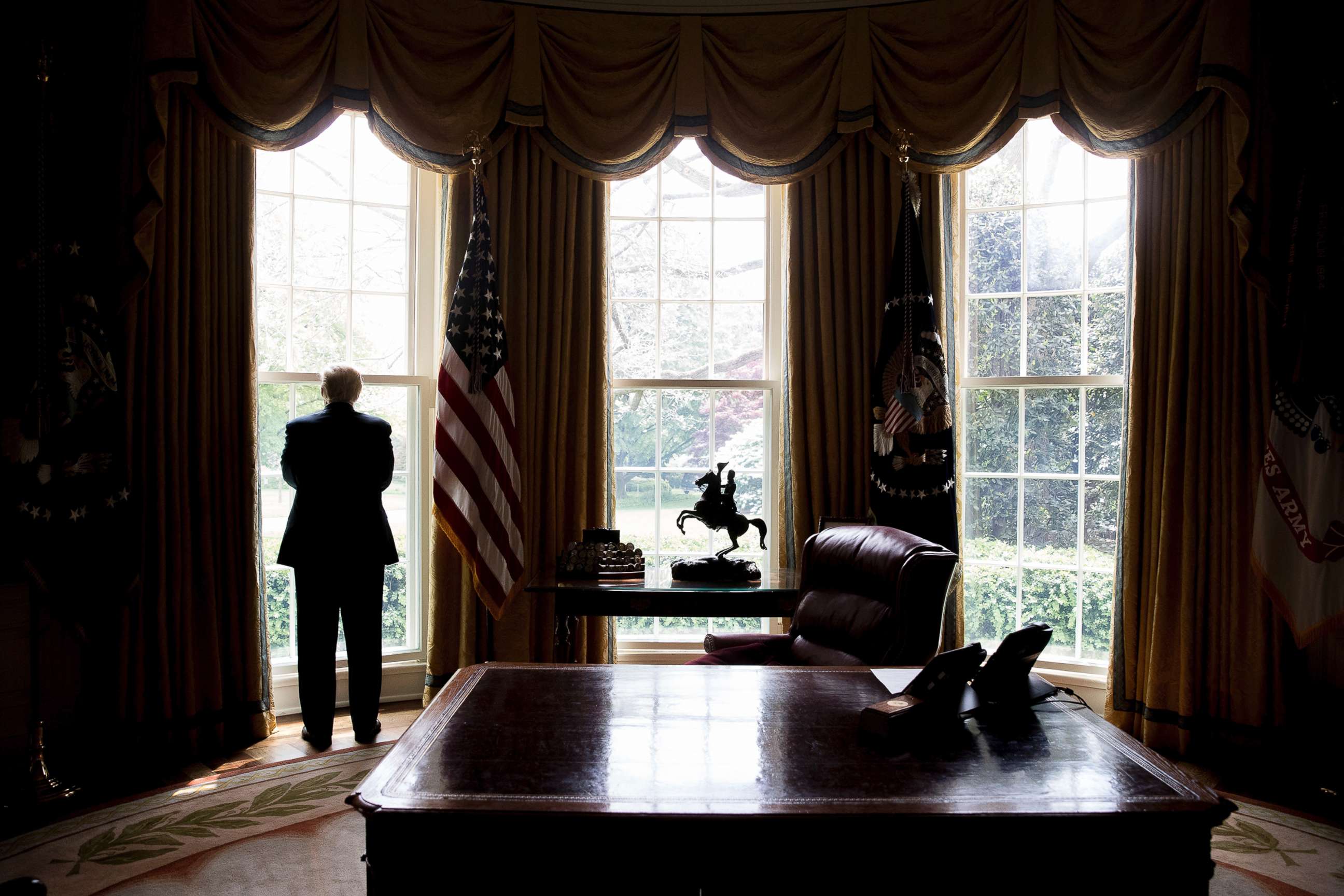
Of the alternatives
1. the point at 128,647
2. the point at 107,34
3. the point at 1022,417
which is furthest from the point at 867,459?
the point at 107,34

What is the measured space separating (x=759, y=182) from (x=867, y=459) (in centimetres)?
132

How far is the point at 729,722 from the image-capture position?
67.8 inches

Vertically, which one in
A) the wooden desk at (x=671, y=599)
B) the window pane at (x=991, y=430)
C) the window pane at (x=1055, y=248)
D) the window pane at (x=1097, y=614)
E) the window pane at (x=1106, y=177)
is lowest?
the window pane at (x=1097, y=614)

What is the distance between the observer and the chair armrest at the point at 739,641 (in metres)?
2.91

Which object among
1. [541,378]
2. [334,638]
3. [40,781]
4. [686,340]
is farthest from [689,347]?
[40,781]

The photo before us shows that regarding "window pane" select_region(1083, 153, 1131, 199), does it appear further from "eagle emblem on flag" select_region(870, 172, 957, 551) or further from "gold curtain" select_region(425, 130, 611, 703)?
"gold curtain" select_region(425, 130, 611, 703)

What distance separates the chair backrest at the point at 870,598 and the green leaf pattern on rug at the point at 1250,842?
1.04 m

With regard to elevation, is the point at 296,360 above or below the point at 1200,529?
above

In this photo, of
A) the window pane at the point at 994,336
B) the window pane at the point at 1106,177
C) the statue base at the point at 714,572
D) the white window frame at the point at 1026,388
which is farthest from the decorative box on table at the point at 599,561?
the window pane at the point at 1106,177

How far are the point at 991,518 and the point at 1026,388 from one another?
602 millimetres

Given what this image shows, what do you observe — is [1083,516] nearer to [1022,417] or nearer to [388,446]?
[1022,417]

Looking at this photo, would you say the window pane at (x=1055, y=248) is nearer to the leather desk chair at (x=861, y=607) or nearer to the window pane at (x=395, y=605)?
the leather desk chair at (x=861, y=607)

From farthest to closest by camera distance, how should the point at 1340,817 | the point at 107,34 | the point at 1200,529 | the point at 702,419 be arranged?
the point at 702,419
the point at 1200,529
the point at 107,34
the point at 1340,817

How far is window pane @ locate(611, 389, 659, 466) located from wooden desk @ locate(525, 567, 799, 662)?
0.94 m
